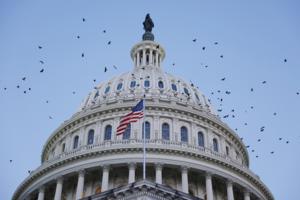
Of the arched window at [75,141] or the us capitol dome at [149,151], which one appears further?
the arched window at [75,141]

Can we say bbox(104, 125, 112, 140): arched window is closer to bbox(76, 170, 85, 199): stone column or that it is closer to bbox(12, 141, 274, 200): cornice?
bbox(12, 141, 274, 200): cornice

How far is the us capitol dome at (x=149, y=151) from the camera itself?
60.7 m

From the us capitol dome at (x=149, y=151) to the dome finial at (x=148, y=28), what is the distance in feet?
53.8

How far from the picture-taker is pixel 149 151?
61.0 meters

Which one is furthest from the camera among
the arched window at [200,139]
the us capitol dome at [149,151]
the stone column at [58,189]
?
the arched window at [200,139]

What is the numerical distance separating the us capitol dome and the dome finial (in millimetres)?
16397

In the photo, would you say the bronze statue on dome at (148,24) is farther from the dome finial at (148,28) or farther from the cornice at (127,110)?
the cornice at (127,110)

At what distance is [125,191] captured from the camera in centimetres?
3709

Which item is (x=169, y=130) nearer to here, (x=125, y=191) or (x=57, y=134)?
(x=57, y=134)

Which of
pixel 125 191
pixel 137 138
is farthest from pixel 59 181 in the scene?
pixel 125 191

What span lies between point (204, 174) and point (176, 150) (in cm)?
392

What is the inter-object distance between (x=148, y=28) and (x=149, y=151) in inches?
1630

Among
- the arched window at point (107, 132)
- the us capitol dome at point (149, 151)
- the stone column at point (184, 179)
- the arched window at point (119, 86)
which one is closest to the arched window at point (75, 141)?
the us capitol dome at point (149, 151)

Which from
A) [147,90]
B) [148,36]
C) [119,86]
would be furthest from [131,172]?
[148,36]
